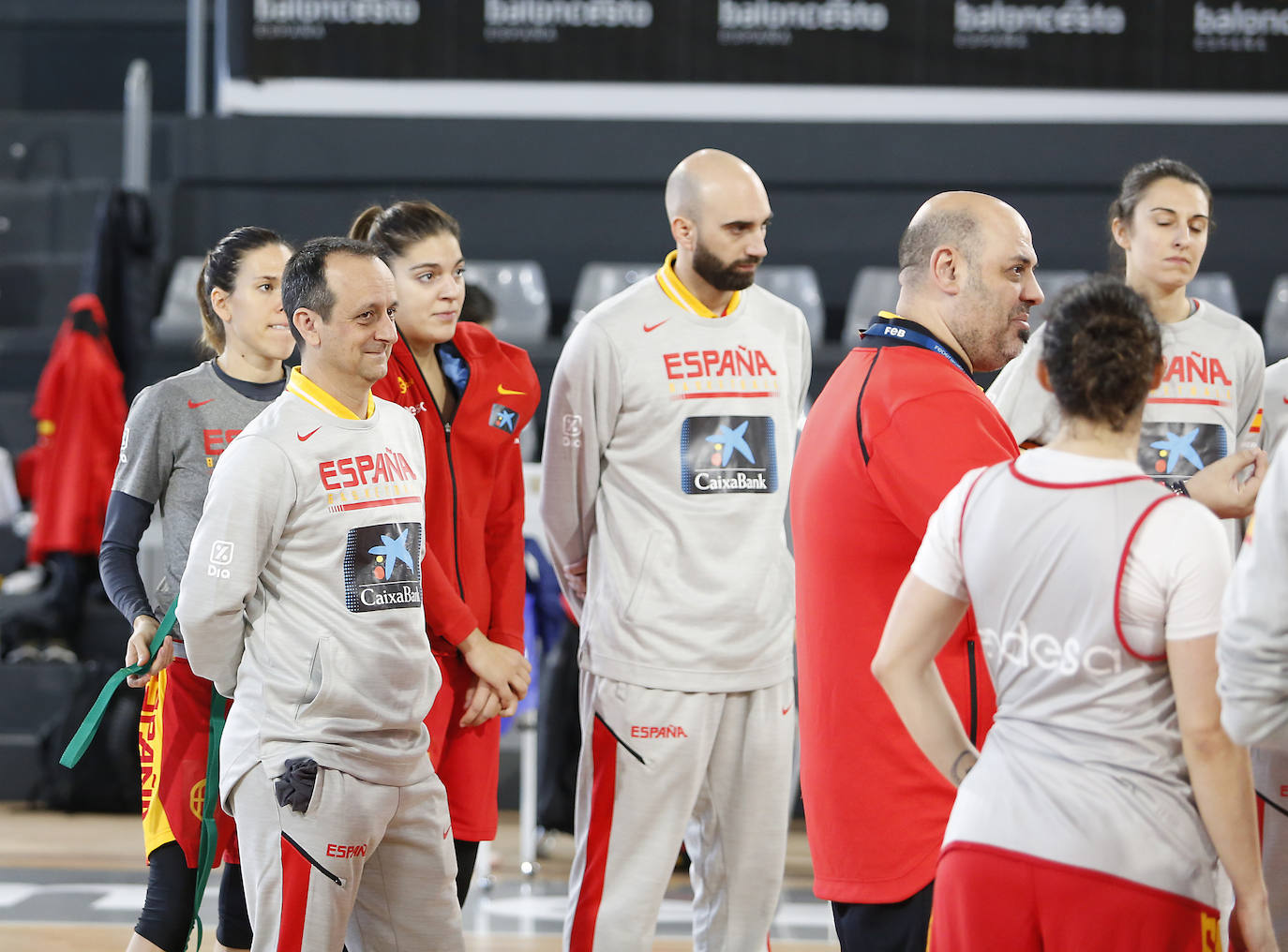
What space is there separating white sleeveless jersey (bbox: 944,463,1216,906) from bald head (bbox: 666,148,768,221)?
3.98 feet

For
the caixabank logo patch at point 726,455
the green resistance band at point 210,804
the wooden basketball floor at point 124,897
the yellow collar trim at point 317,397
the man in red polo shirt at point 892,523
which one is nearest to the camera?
the man in red polo shirt at point 892,523

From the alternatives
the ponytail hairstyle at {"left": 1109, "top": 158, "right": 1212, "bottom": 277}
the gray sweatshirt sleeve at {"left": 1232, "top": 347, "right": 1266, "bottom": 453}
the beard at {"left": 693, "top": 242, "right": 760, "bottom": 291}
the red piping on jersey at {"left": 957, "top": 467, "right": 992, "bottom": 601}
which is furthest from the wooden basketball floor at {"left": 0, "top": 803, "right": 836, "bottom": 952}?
the red piping on jersey at {"left": 957, "top": 467, "right": 992, "bottom": 601}

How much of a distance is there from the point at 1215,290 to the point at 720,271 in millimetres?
4426

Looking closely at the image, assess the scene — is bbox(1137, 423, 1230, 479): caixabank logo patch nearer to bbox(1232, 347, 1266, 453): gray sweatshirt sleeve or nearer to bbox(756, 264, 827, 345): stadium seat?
bbox(1232, 347, 1266, 453): gray sweatshirt sleeve

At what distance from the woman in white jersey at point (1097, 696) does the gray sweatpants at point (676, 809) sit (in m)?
1.02

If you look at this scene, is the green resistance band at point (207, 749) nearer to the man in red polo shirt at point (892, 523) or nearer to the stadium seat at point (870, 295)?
the man in red polo shirt at point (892, 523)

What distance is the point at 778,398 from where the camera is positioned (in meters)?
2.77

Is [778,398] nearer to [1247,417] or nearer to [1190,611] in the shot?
[1247,417]

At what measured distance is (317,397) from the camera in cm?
232

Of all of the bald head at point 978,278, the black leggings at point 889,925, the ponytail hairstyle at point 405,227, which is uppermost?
the ponytail hairstyle at point 405,227

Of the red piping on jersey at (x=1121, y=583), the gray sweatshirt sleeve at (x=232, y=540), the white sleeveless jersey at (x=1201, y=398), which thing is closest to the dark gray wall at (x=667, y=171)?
the white sleeveless jersey at (x=1201, y=398)

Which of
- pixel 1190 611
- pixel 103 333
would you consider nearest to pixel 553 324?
pixel 103 333

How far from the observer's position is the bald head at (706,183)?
8.90 feet

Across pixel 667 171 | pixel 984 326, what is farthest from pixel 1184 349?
pixel 667 171
